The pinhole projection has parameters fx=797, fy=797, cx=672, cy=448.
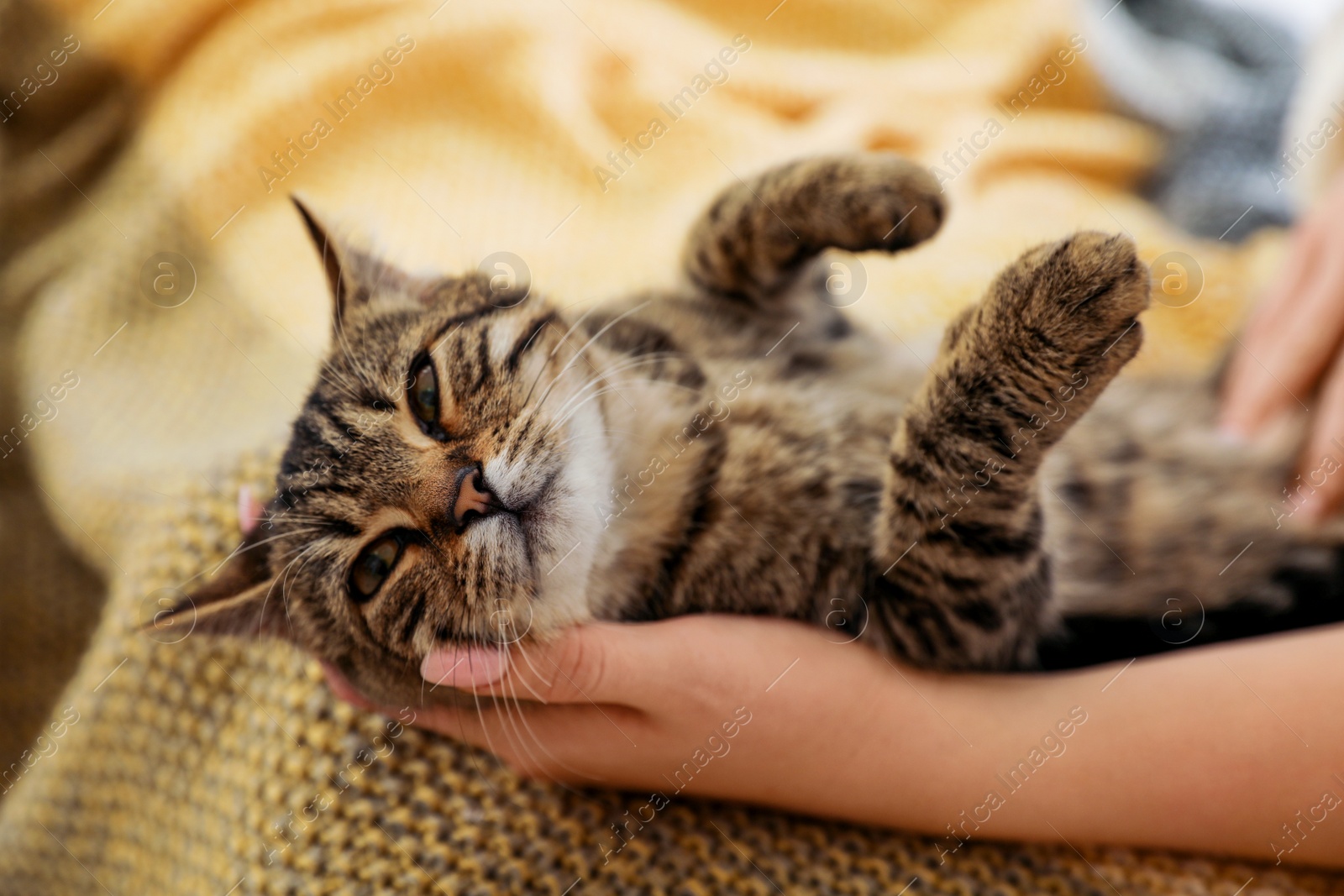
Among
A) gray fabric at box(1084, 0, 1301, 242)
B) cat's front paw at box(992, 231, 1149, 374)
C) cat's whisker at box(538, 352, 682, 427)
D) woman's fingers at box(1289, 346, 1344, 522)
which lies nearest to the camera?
cat's front paw at box(992, 231, 1149, 374)

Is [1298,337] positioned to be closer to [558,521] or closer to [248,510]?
[558,521]

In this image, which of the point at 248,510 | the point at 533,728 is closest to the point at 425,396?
the point at 248,510

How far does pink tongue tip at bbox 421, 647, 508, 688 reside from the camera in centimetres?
76

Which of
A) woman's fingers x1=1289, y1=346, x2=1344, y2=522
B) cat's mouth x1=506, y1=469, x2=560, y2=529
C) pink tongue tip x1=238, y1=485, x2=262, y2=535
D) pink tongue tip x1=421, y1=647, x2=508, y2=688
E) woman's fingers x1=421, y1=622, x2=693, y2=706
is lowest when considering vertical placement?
woman's fingers x1=1289, y1=346, x2=1344, y2=522

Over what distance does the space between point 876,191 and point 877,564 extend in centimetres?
43

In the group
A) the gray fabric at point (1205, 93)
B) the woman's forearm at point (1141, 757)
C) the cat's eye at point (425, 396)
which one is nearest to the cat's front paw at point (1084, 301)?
the woman's forearm at point (1141, 757)

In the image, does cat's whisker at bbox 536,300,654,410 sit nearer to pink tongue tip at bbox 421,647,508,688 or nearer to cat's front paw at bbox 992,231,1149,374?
pink tongue tip at bbox 421,647,508,688

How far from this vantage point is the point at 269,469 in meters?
1.00

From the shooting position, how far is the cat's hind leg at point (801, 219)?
926mm

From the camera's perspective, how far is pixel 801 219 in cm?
100

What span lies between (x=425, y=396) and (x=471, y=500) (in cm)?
15

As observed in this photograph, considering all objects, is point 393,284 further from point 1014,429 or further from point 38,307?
point 38,307

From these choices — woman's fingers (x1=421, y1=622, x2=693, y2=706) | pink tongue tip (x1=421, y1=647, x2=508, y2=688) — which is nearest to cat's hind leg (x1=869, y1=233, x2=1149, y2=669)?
woman's fingers (x1=421, y1=622, x2=693, y2=706)

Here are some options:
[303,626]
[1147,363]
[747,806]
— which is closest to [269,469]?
[303,626]
